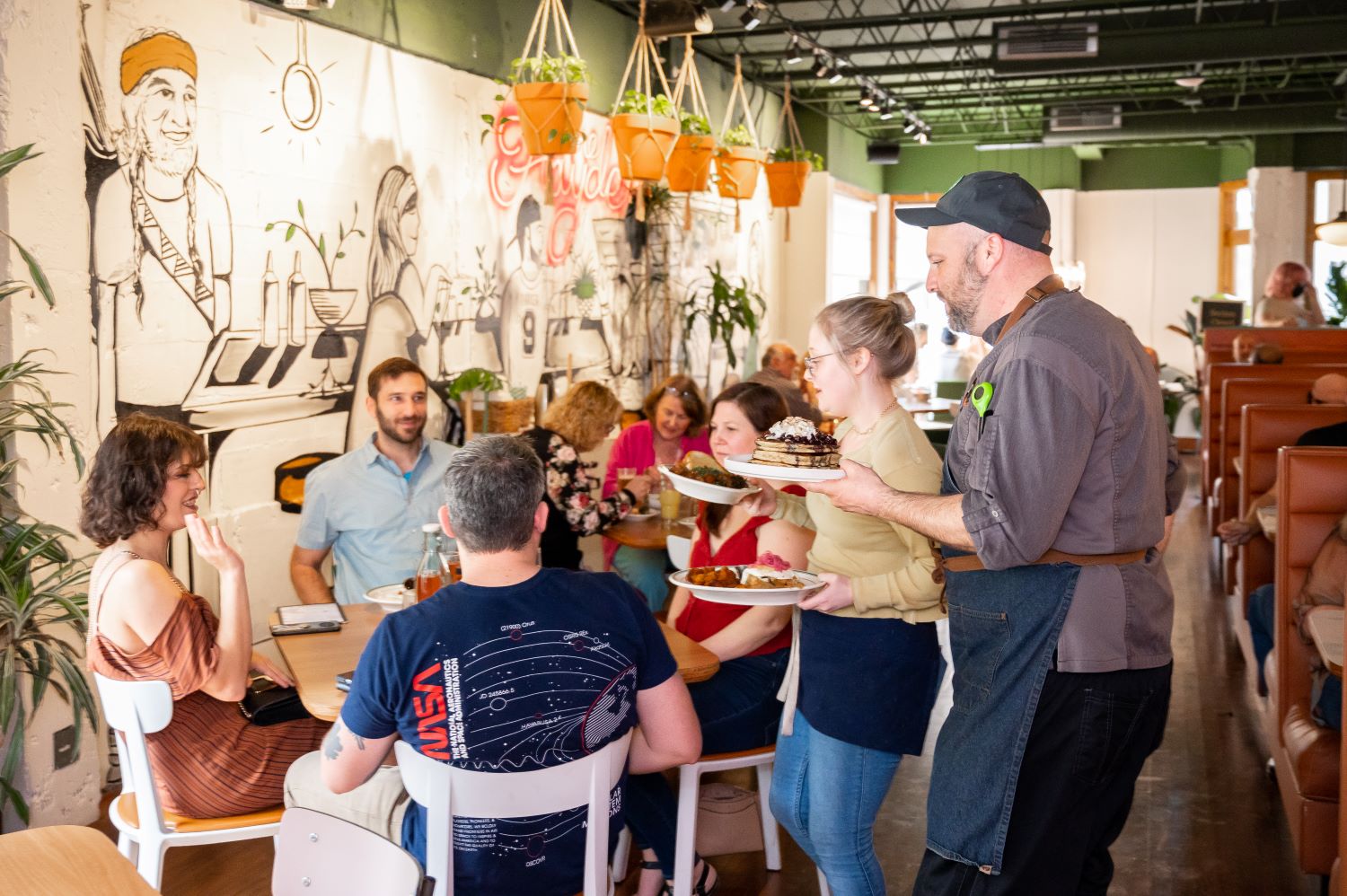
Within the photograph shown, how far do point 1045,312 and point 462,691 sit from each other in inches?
45.7

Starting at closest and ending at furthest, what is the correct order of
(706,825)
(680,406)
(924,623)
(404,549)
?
(924,623), (706,825), (404,549), (680,406)

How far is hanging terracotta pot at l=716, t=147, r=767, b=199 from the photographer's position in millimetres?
7645

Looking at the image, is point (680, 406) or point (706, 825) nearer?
point (706, 825)

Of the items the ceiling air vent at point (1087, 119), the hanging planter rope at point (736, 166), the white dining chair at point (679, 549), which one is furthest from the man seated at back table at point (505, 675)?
the ceiling air vent at point (1087, 119)

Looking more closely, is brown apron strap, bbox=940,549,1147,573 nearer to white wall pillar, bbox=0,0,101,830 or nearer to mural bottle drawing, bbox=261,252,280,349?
white wall pillar, bbox=0,0,101,830

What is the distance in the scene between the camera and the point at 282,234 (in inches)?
193

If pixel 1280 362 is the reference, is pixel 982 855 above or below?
below

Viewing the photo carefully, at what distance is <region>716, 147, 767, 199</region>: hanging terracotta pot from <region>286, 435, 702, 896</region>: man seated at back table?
18.8ft

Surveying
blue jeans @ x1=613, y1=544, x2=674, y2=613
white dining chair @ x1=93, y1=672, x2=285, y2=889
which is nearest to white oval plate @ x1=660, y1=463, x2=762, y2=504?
white dining chair @ x1=93, y1=672, x2=285, y2=889

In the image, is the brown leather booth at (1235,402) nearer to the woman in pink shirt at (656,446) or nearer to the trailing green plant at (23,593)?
the woman in pink shirt at (656,446)

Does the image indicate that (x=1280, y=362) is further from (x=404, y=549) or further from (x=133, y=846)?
(x=133, y=846)

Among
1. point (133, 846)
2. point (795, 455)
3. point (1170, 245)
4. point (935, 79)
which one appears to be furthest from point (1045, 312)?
point (1170, 245)

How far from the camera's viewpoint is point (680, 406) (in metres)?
5.49

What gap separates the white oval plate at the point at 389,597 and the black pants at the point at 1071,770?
5.65 ft
